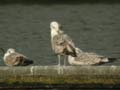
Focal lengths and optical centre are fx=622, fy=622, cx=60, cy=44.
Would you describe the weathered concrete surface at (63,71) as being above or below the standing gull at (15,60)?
below

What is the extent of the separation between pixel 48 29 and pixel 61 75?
15.8 meters

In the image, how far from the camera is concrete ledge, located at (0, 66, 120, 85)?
11.3m

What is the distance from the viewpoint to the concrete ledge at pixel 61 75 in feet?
37.2

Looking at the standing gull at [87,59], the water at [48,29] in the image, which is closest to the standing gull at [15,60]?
the standing gull at [87,59]

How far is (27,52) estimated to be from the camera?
19.9m

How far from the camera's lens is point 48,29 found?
1072 inches

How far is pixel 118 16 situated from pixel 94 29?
5.62 meters

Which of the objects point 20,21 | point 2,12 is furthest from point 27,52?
point 2,12

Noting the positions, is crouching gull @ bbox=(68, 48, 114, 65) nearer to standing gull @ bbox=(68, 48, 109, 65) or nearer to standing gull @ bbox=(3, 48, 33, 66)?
standing gull @ bbox=(68, 48, 109, 65)

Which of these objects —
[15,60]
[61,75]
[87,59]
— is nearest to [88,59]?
[87,59]

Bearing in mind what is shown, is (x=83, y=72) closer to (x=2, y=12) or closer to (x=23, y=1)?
(x=2, y=12)

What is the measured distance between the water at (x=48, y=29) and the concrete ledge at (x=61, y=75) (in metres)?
4.52

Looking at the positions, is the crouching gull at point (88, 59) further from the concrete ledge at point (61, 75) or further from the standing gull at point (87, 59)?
the concrete ledge at point (61, 75)

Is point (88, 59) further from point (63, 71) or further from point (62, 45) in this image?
point (63, 71)
